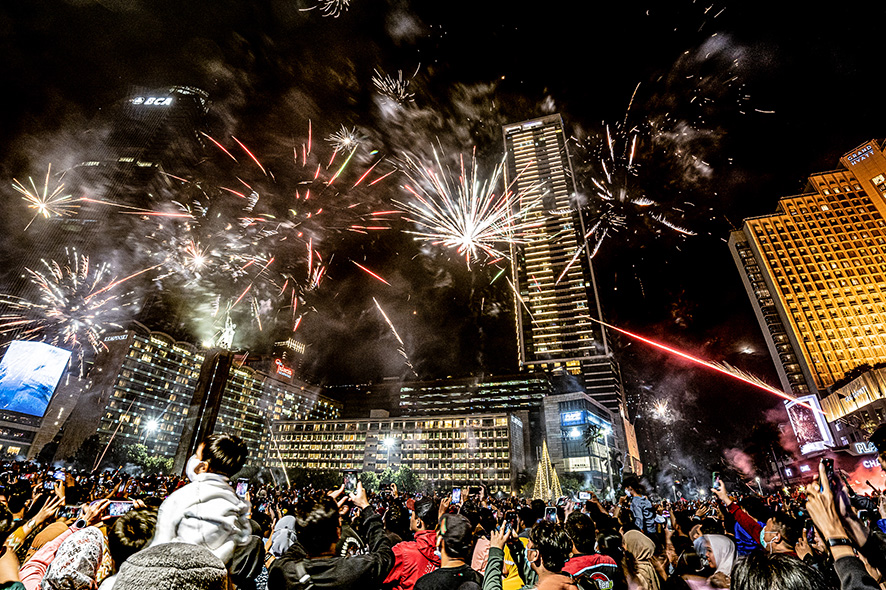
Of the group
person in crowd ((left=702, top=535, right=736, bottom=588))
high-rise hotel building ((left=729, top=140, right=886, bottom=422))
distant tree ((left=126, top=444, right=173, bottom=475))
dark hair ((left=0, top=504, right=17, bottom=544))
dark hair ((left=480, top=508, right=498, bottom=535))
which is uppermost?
high-rise hotel building ((left=729, top=140, right=886, bottom=422))

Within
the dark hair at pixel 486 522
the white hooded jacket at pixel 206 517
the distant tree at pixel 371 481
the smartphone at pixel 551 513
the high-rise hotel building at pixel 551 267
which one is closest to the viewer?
the white hooded jacket at pixel 206 517

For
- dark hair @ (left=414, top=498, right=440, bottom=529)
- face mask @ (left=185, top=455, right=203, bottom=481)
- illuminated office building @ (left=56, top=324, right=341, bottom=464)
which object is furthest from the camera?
illuminated office building @ (left=56, top=324, right=341, bottom=464)

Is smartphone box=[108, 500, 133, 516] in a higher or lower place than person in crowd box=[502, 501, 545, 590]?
higher

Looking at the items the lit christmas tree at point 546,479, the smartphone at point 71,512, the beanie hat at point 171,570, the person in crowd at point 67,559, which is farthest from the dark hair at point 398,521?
the lit christmas tree at point 546,479

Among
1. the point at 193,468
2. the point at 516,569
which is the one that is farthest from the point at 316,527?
the point at 516,569

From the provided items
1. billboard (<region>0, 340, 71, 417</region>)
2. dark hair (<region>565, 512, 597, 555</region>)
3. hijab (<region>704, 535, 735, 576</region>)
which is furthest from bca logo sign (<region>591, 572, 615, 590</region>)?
billboard (<region>0, 340, 71, 417</region>)

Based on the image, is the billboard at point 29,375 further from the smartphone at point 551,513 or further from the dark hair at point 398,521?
the smartphone at point 551,513

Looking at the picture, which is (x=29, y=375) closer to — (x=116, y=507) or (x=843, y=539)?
(x=116, y=507)

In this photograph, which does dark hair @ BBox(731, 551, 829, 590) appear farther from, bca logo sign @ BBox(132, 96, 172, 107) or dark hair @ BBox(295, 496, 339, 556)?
bca logo sign @ BBox(132, 96, 172, 107)
